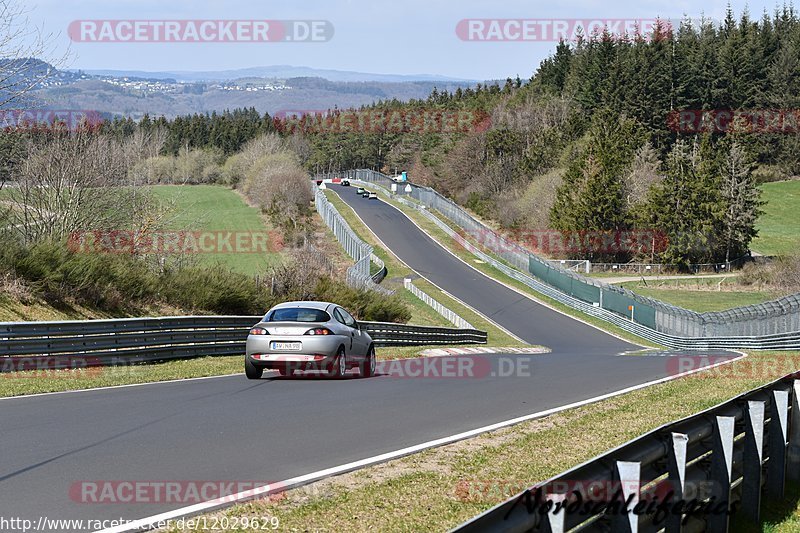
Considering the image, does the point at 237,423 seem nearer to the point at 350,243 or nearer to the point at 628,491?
the point at 628,491

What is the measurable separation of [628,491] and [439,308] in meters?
48.5

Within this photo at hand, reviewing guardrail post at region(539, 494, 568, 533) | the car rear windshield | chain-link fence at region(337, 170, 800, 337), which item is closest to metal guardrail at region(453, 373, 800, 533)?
guardrail post at region(539, 494, 568, 533)

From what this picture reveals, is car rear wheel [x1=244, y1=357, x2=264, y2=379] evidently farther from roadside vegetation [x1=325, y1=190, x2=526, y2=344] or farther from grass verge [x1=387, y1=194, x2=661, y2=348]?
grass verge [x1=387, y1=194, x2=661, y2=348]

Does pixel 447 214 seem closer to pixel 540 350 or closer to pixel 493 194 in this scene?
pixel 493 194

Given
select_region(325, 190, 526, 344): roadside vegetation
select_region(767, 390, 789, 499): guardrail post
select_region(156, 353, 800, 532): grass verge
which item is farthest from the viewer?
select_region(325, 190, 526, 344): roadside vegetation

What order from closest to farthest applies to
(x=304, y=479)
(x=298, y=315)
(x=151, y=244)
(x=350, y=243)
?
(x=304, y=479) < (x=298, y=315) < (x=151, y=244) < (x=350, y=243)

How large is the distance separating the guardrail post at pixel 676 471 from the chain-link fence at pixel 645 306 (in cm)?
2672

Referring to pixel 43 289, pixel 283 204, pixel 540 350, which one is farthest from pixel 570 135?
pixel 43 289

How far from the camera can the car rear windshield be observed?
55.1ft

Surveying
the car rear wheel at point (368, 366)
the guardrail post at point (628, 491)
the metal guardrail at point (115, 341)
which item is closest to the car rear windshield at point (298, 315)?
the car rear wheel at point (368, 366)

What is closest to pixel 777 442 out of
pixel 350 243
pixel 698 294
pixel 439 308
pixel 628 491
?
pixel 628 491

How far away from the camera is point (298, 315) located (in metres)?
17.0

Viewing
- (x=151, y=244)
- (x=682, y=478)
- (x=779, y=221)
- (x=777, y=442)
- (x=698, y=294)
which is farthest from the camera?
(x=779, y=221)

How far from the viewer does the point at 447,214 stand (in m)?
97.5
